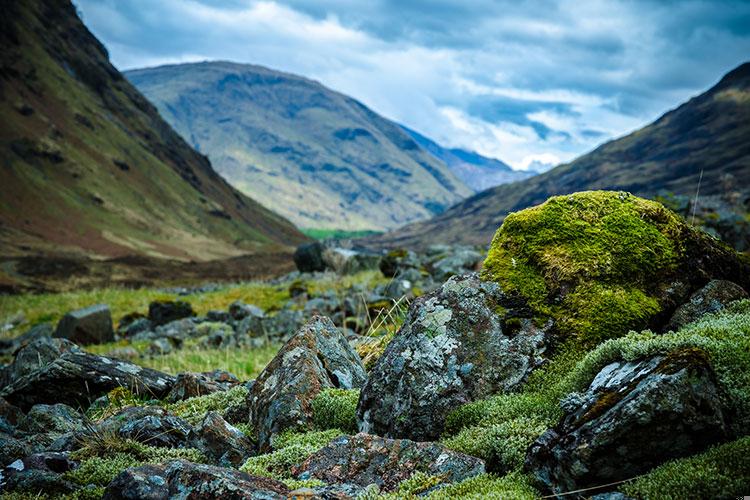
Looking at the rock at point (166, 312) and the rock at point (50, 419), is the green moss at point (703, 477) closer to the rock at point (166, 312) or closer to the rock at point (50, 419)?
the rock at point (50, 419)

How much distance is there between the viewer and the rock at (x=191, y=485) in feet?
14.9

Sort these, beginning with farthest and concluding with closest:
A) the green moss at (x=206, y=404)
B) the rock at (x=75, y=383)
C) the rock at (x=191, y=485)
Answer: the rock at (x=75, y=383) < the green moss at (x=206, y=404) < the rock at (x=191, y=485)

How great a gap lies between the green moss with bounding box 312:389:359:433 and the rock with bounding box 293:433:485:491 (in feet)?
3.85

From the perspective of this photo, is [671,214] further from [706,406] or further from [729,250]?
[706,406]

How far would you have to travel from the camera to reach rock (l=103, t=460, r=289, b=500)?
14.9ft

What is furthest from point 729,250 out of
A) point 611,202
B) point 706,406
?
point 706,406

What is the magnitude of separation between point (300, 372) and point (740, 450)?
5.17 metres

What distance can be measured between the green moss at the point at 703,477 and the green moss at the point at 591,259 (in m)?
2.37

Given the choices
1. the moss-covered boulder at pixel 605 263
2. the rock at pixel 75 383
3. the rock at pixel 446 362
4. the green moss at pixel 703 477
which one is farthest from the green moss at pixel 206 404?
the green moss at pixel 703 477

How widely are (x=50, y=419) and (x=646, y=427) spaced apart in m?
8.32

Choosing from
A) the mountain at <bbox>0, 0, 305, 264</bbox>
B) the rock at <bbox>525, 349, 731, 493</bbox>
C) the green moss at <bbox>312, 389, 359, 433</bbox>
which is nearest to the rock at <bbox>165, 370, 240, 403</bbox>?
the green moss at <bbox>312, 389, 359, 433</bbox>

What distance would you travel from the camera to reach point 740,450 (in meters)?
4.12

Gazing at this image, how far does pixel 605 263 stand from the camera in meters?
6.98

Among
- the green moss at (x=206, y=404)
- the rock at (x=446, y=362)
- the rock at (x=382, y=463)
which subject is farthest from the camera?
the green moss at (x=206, y=404)
